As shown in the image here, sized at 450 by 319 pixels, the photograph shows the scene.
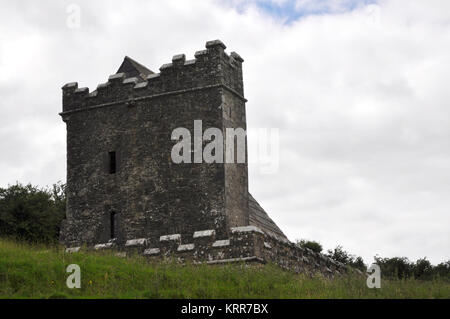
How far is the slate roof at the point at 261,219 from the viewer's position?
88.3 feet

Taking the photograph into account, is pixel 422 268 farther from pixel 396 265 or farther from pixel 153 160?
pixel 153 160

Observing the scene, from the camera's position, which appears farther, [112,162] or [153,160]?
[112,162]

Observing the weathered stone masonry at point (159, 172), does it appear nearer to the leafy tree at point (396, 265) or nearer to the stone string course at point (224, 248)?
the stone string course at point (224, 248)

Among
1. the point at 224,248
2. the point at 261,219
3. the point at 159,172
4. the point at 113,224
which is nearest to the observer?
the point at 224,248

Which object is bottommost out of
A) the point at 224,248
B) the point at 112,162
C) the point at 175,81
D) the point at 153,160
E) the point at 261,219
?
Answer: the point at 224,248

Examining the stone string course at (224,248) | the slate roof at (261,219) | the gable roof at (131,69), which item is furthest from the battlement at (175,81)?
the stone string course at (224,248)

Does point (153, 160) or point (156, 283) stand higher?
point (153, 160)

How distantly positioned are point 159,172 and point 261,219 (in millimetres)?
5189

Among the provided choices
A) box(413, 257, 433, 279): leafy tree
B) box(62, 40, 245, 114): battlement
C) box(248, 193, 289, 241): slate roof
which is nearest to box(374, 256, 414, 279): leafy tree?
box(413, 257, 433, 279): leafy tree

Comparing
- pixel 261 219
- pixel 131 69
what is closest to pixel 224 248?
pixel 261 219

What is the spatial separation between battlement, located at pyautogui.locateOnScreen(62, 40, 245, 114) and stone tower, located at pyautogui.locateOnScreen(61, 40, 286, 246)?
0.03 metres

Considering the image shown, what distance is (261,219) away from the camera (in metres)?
28.1
